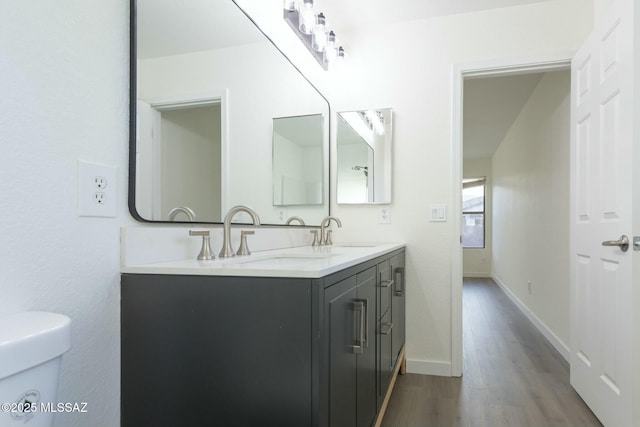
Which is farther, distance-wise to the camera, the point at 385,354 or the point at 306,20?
the point at 306,20

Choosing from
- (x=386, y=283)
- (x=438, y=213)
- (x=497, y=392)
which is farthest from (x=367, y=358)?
(x=438, y=213)

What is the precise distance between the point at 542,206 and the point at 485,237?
4.14 meters

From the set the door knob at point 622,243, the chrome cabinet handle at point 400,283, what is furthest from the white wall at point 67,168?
the door knob at point 622,243

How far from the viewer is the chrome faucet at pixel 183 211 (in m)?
1.20

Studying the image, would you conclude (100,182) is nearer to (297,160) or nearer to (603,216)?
(297,160)

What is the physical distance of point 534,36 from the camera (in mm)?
2244

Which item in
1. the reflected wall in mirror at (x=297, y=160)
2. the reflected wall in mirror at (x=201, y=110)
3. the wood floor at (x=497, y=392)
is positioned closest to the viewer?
the reflected wall in mirror at (x=201, y=110)

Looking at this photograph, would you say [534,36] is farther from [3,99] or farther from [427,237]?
[3,99]

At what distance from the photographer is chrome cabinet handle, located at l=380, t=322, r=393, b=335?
5.18 feet

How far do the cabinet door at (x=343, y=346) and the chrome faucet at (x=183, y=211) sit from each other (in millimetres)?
596

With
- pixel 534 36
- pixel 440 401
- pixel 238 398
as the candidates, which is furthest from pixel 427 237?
pixel 238 398

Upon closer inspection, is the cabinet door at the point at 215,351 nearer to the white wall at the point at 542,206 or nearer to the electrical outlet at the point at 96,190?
the electrical outlet at the point at 96,190

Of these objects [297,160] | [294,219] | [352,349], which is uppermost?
[297,160]

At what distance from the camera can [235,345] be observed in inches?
35.0
